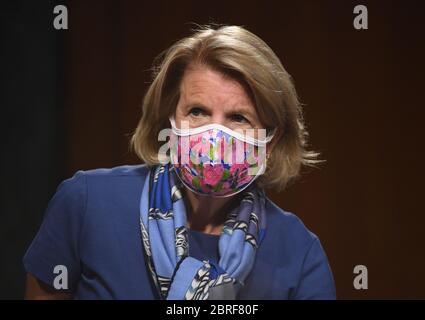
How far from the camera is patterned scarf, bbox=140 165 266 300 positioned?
5.45 feet

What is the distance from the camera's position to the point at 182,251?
1672 millimetres

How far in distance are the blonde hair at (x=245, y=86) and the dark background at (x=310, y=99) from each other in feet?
0.40

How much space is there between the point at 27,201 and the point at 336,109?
108 centimetres

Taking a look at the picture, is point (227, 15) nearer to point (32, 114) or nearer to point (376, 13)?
point (376, 13)

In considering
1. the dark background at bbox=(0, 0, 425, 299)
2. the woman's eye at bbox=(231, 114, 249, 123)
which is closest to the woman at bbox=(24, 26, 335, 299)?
the woman's eye at bbox=(231, 114, 249, 123)

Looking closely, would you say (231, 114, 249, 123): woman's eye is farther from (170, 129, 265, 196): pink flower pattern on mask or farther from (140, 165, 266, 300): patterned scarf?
(140, 165, 266, 300): patterned scarf

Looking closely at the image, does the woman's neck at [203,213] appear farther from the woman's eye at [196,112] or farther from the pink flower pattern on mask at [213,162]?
the woman's eye at [196,112]

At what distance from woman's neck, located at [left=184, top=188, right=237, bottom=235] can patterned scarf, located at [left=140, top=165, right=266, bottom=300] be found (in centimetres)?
6

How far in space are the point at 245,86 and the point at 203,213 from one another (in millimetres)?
400

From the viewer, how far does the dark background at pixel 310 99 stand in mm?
1991

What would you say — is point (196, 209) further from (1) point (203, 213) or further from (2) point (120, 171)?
(2) point (120, 171)

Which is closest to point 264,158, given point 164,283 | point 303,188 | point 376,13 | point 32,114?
point 303,188
